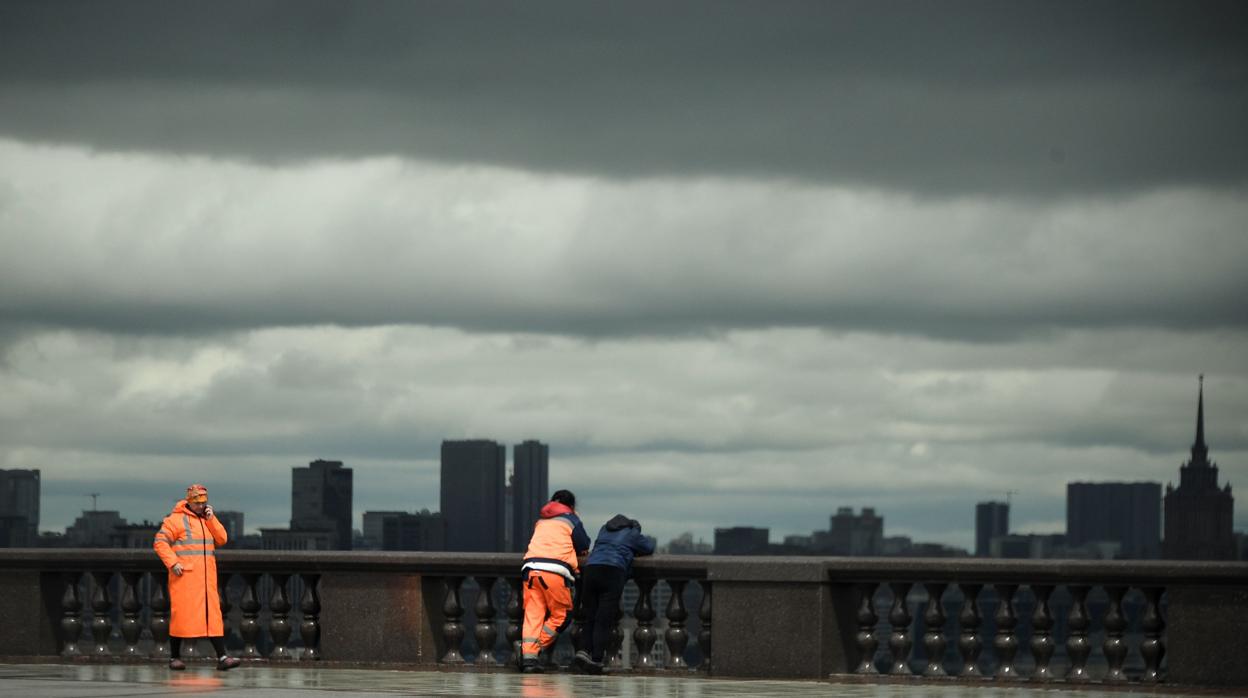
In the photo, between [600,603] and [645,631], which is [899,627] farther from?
[600,603]

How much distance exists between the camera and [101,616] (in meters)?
20.9

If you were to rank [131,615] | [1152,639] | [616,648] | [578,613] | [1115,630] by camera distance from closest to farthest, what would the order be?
[1152,639]
[1115,630]
[616,648]
[578,613]
[131,615]

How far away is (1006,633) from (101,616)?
897 centimetres

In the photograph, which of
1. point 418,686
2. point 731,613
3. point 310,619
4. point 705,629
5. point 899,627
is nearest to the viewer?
point 418,686

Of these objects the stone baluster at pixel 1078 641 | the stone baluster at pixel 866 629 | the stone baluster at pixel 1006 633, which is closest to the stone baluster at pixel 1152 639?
the stone baluster at pixel 1078 641

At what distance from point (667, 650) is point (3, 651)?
6.88m

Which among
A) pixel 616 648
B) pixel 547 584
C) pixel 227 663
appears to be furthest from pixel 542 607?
pixel 227 663

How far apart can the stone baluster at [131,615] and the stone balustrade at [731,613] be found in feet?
0.07

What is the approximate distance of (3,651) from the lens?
21.2 meters

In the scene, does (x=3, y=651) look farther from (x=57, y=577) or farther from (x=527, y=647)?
(x=527, y=647)

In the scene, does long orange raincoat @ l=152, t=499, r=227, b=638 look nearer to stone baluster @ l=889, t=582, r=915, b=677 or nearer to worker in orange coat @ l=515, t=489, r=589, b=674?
worker in orange coat @ l=515, t=489, r=589, b=674

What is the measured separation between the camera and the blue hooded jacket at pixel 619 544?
1906 centimetres

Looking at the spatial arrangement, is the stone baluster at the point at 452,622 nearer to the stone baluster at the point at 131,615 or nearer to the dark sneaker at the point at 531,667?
the dark sneaker at the point at 531,667

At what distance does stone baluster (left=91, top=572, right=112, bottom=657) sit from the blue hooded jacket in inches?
203
